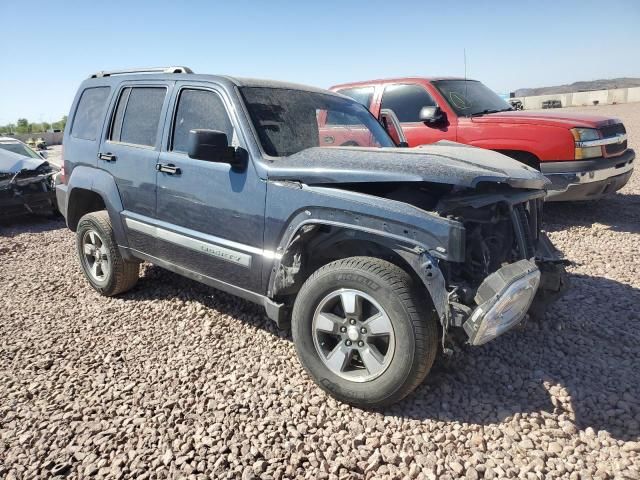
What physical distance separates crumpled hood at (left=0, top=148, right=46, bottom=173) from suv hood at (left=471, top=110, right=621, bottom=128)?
7.60 metres

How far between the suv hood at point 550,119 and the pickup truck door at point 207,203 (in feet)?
13.3

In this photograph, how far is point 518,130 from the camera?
5820 millimetres

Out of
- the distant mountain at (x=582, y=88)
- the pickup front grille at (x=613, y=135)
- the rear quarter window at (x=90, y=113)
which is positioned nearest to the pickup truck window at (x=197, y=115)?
the rear quarter window at (x=90, y=113)

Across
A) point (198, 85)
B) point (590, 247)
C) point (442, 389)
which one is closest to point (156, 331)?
point (198, 85)

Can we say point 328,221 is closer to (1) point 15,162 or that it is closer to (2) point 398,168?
(2) point 398,168

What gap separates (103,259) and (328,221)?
2.73 metres

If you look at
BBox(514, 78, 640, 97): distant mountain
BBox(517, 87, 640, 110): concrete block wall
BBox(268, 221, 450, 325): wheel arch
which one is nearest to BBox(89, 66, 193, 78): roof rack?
BBox(268, 221, 450, 325): wheel arch

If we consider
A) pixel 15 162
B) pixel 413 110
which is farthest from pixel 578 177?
pixel 15 162

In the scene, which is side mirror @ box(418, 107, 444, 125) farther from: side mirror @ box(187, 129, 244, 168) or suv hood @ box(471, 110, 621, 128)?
side mirror @ box(187, 129, 244, 168)

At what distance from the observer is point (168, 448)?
2.38 m

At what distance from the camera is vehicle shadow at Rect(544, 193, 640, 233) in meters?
6.25

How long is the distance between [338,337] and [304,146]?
4.66 feet

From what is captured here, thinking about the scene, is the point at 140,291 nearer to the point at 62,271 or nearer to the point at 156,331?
the point at 156,331

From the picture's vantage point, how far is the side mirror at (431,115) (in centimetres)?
605
